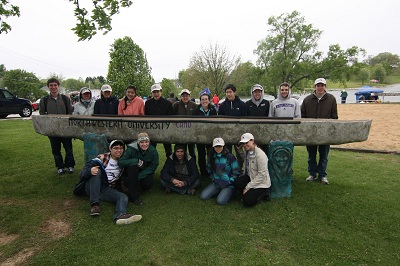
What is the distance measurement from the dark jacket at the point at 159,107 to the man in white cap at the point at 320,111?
106 inches

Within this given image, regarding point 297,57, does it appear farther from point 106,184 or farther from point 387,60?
point 387,60

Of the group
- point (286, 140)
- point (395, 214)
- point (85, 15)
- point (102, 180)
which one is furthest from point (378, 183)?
point (85, 15)

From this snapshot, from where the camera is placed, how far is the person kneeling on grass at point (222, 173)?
4453 millimetres

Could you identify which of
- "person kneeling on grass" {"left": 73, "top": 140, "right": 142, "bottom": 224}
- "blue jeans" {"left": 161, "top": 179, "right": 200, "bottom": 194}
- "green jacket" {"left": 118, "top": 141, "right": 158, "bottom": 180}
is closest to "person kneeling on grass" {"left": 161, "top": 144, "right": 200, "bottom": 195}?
"blue jeans" {"left": 161, "top": 179, "right": 200, "bottom": 194}

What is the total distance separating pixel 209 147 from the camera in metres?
5.34

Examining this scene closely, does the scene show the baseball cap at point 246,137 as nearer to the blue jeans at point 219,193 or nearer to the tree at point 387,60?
the blue jeans at point 219,193

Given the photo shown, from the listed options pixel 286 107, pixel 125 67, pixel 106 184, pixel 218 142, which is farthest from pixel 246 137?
pixel 125 67

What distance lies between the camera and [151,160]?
4.67 metres

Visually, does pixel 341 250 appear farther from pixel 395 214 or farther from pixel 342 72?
pixel 342 72

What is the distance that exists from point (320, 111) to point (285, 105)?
71 centimetres

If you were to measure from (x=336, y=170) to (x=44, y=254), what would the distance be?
572 cm

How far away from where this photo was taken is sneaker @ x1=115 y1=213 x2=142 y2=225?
372cm

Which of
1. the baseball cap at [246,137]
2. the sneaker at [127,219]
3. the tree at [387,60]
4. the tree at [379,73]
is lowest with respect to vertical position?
the sneaker at [127,219]

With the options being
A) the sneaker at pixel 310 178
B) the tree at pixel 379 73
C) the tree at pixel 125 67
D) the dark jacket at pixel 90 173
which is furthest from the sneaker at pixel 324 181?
the tree at pixel 379 73
